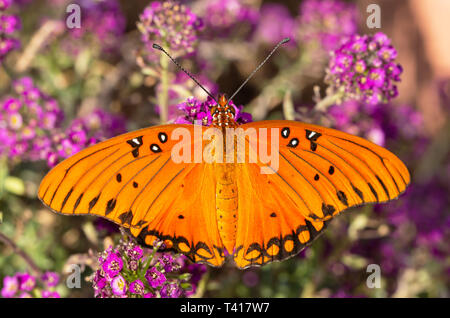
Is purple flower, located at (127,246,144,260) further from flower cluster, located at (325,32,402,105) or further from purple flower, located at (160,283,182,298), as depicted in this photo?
flower cluster, located at (325,32,402,105)

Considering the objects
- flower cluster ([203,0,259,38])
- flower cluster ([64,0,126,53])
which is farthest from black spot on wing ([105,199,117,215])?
flower cluster ([203,0,259,38])

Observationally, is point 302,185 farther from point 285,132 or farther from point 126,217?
point 126,217

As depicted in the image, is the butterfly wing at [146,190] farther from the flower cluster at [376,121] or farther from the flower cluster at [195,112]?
the flower cluster at [376,121]

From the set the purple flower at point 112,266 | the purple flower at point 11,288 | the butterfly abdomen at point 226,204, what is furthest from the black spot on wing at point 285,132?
the purple flower at point 11,288

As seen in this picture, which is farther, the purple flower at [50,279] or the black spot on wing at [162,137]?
the purple flower at [50,279]

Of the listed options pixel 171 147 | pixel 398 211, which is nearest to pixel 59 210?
pixel 171 147

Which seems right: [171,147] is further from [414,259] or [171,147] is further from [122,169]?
[414,259]
